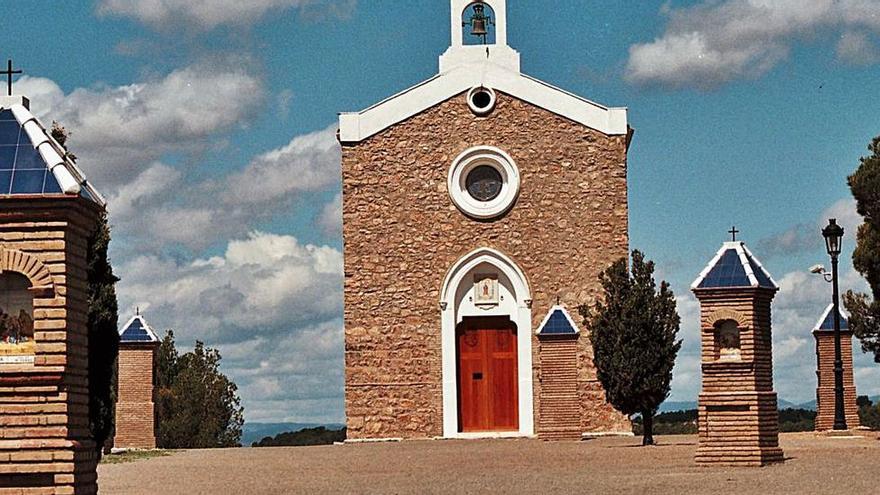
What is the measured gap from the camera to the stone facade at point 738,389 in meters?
20.0

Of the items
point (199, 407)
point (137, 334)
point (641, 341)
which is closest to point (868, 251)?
point (641, 341)

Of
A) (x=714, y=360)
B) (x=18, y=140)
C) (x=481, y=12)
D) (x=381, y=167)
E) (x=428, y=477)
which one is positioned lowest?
(x=428, y=477)

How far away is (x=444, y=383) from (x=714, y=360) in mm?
16012

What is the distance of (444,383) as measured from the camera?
1410 inches

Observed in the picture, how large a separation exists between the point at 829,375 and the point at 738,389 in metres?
13.6

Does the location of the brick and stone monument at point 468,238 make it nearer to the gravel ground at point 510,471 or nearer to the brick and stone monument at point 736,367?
the gravel ground at point 510,471

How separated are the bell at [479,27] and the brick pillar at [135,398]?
1235 cm

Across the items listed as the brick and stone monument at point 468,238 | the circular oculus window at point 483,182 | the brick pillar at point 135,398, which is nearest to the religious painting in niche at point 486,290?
the brick and stone monument at point 468,238

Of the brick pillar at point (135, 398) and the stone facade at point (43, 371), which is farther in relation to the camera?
the brick pillar at point (135, 398)

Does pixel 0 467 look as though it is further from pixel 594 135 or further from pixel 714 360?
pixel 594 135

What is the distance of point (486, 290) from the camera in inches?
1427

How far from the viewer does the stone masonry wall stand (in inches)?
1217

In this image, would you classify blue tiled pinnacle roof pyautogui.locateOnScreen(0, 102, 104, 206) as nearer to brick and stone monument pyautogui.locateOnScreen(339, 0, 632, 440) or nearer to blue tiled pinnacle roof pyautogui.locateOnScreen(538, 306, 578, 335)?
blue tiled pinnacle roof pyautogui.locateOnScreen(538, 306, 578, 335)

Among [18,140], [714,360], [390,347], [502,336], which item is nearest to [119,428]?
[390,347]
